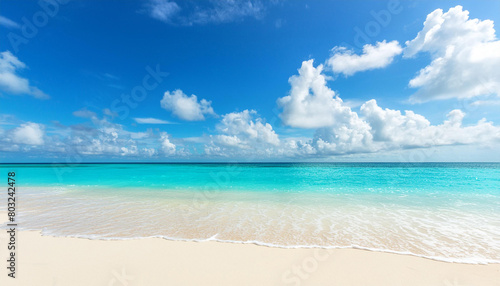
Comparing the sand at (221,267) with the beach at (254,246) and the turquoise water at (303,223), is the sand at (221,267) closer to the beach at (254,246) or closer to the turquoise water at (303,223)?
the beach at (254,246)

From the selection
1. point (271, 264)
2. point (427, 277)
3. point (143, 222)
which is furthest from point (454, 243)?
point (143, 222)

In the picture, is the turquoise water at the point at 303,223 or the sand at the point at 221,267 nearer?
the sand at the point at 221,267

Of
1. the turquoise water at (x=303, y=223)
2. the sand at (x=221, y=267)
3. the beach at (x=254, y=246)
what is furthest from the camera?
the turquoise water at (x=303, y=223)

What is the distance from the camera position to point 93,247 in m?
6.03

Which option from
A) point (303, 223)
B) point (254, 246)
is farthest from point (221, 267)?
point (303, 223)

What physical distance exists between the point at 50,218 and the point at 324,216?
1232 cm

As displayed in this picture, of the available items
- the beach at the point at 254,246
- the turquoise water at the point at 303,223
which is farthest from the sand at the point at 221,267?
the turquoise water at the point at 303,223

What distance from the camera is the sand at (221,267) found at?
4.44 metres

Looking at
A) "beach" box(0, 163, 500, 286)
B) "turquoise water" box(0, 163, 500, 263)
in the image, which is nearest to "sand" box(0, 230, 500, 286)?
"beach" box(0, 163, 500, 286)

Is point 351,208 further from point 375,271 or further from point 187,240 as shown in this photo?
point 187,240

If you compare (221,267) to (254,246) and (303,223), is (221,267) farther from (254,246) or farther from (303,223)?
(303,223)

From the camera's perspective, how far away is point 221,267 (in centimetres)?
495

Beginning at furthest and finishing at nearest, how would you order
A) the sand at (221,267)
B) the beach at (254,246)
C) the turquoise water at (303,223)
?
the turquoise water at (303,223) < the beach at (254,246) < the sand at (221,267)

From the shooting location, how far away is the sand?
444cm
